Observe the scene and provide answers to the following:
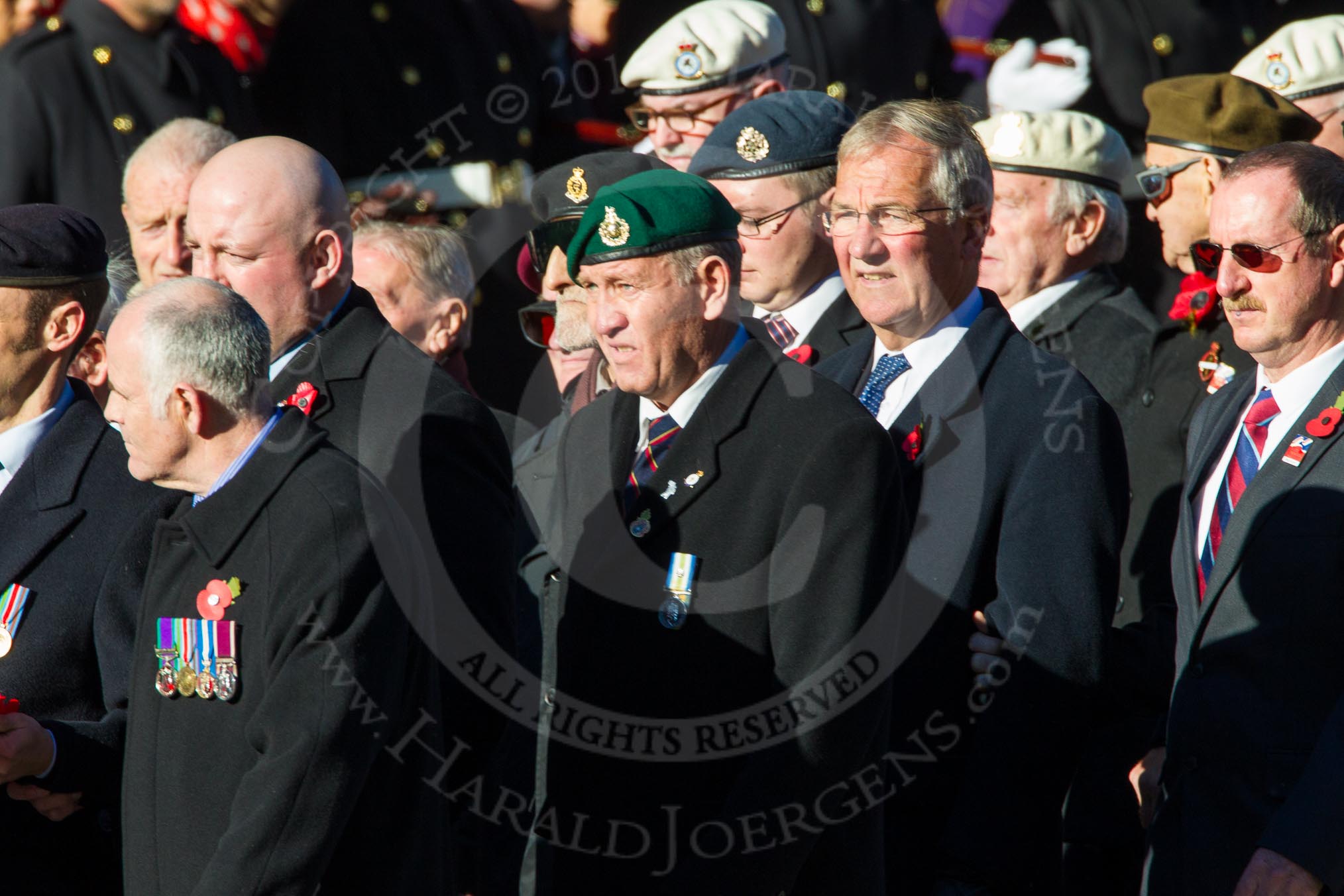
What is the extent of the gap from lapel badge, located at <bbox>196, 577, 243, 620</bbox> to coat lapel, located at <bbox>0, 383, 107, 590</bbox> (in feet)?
2.65

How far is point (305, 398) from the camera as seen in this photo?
4211 millimetres

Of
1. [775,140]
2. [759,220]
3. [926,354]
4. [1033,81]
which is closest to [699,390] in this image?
[926,354]

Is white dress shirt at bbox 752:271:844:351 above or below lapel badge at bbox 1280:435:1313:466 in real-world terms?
below

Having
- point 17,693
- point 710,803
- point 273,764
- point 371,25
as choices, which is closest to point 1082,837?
point 710,803

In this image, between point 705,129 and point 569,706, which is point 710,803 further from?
point 705,129

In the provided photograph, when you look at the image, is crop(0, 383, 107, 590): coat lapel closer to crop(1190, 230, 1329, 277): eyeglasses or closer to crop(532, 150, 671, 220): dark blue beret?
crop(532, 150, 671, 220): dark blue beret

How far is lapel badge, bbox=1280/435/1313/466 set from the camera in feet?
11.6

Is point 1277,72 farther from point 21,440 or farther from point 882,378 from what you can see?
point 21,440

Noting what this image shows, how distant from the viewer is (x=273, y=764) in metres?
3.18

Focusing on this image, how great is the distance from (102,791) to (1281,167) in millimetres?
2831

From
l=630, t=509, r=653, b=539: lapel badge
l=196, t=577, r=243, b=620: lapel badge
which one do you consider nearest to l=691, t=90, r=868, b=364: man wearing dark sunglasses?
l=630, t=509, r=653, b=539: lapel badge

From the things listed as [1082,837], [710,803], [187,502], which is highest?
[187,502]

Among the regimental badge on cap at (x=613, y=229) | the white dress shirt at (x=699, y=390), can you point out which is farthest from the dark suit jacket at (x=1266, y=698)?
the regimental badge on cap at (x=613, y=229)

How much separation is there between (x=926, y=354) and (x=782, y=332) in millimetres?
962
